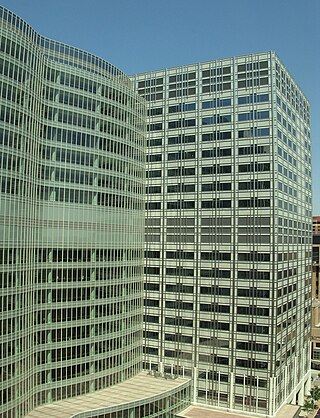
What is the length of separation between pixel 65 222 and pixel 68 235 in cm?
237

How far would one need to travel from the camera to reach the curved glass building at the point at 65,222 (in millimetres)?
69938

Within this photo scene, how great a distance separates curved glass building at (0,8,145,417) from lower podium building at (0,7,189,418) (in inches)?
7.3

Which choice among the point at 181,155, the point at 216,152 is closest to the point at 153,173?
the point at 181,155

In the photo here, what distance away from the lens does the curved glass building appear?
229ft

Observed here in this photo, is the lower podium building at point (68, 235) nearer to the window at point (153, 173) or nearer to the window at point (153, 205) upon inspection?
the window at point (153, 205)

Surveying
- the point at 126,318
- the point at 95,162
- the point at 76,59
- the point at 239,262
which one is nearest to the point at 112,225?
the point at 95,162

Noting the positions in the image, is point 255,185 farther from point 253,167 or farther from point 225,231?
point 225,231

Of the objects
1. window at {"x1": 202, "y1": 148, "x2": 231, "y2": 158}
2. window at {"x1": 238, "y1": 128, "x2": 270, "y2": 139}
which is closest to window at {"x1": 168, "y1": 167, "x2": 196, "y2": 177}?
window at {"x1": 202, "y1": 148, "x2": 231, "y2": 158}

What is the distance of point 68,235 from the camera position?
81.4 metres

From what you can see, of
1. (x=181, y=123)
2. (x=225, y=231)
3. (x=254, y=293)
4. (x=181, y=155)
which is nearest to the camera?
(x=254, y=293)

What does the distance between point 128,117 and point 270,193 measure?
32298mm

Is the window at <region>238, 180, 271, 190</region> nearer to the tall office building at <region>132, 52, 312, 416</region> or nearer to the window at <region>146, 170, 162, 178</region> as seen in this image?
the tall office building at <region>132, 52, 312, 416</region>

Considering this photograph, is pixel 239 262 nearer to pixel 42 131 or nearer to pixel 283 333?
pixel 283 333

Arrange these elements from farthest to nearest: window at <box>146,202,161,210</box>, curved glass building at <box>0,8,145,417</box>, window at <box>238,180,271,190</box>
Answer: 1. window at <box>146,202,161,210</box>
2. window at <box>238,180,271,190</box>
3. curved glass building at <box>0,8,145,417</box>
